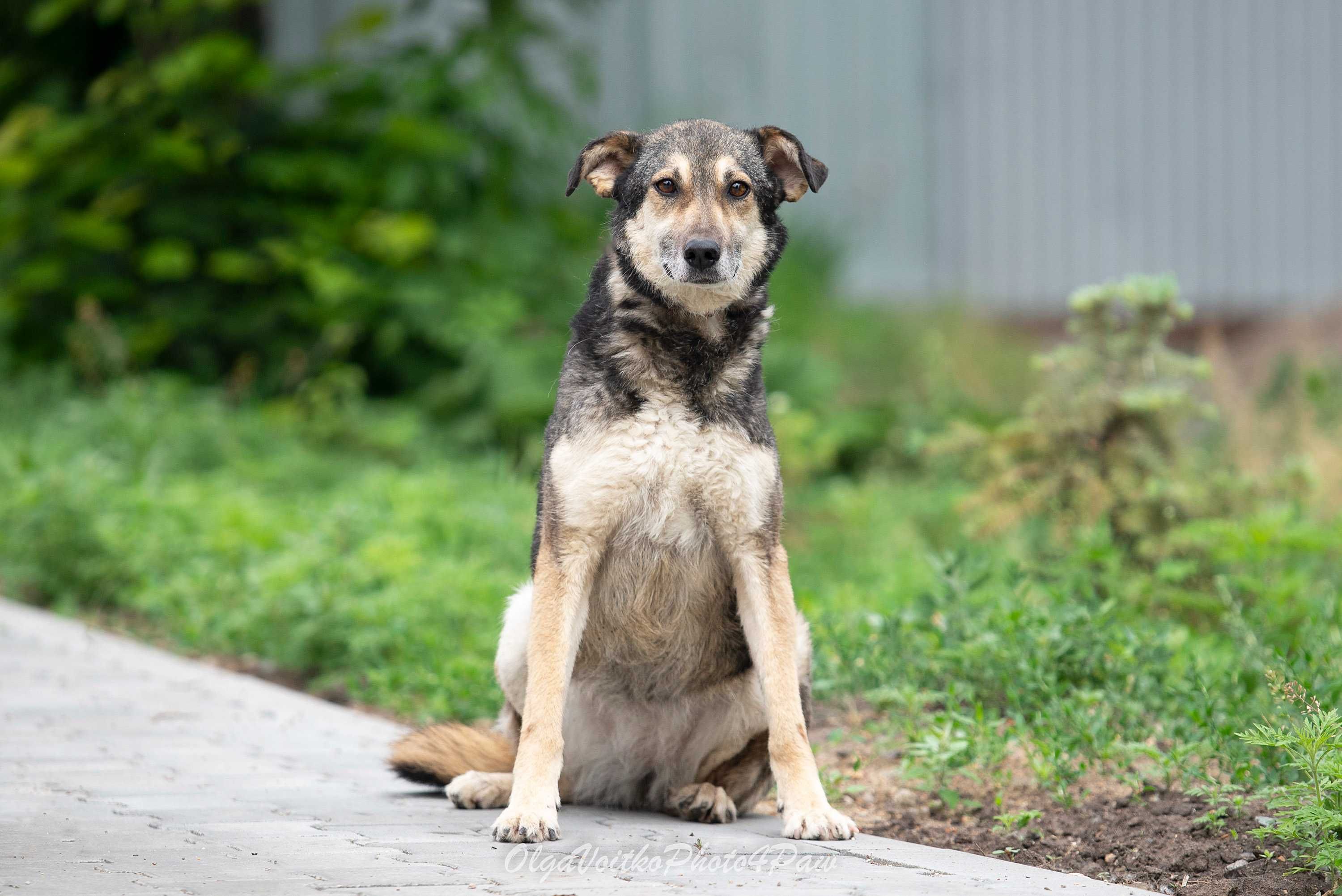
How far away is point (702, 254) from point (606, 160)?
649 millimetres

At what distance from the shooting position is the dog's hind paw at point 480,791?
4133 millimetres

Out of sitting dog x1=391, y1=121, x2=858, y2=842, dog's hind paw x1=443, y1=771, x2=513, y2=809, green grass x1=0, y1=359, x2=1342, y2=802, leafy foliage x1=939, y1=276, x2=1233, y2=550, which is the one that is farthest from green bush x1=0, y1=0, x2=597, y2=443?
dog's hind paw x1=443, y1=771, x2=513, y2=809

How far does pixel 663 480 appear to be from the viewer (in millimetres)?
3875

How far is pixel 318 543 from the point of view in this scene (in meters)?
6.78

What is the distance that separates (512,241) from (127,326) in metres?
3.32

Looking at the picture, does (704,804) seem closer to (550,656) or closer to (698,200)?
(550,656)

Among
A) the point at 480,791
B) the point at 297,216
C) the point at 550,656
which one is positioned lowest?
the point at 480,791

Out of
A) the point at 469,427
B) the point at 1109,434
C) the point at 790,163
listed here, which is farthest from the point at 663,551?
the point at 469,427

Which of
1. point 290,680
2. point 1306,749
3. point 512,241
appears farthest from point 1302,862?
point 512,241

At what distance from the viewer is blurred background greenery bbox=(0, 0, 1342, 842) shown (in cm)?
504

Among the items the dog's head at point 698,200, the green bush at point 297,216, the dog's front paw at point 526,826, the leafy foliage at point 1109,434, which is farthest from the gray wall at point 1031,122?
the dog's front paw at point 526,826

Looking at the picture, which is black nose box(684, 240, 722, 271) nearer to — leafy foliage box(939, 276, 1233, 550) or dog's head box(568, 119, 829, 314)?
dog's head box(568, 119, 829, 314)

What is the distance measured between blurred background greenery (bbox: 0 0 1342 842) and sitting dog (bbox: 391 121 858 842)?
0.64 m

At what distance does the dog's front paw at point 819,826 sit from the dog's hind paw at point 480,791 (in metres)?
0.88
